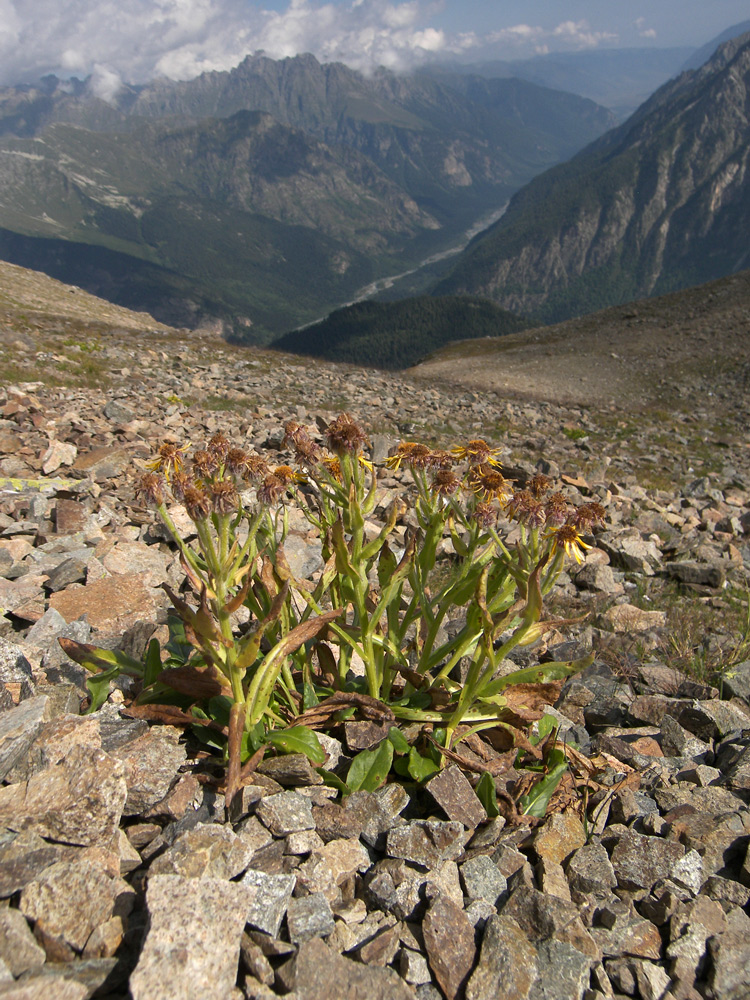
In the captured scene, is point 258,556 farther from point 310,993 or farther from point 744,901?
point 744,901

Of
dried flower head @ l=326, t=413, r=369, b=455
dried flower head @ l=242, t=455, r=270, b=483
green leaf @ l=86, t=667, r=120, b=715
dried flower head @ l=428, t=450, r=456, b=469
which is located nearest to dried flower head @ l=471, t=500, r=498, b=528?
dried flower head @ l=428, t=450, r=456, b=469

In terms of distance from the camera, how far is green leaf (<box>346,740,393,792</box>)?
3.39m

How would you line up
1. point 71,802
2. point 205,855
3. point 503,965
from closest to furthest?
point 503,965 → point 205,855 → point 71,802

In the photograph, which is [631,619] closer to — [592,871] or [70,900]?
[592,871]

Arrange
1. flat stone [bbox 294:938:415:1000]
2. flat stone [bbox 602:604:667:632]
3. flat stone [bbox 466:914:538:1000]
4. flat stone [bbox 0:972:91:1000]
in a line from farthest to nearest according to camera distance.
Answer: flat stone [bbox 602:604:667:632], flat stone [bbox 466:914:538:1000], flat stone [bbox 294:938:415:1000], flat stone [bbox 0:972:91:1000]

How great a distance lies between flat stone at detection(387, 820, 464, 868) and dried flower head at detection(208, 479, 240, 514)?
1950mm

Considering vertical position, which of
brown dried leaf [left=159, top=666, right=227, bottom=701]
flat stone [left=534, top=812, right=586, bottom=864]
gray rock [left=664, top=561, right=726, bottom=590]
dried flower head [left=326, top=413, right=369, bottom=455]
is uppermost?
dried flower head [left=326, top=413, right=369, bottom=455]

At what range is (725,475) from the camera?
60.4 feet

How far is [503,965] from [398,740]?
1.20m

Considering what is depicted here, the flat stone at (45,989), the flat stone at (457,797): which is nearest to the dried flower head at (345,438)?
the flat stone at (457,797)

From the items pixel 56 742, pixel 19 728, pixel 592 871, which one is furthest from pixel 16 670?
pixel 592 871

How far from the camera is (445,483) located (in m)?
3.55

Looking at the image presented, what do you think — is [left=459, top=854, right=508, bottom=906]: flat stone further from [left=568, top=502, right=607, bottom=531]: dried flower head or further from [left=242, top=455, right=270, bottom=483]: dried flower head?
[left=242, top=455, right=270, bottom=483]: dried flower head

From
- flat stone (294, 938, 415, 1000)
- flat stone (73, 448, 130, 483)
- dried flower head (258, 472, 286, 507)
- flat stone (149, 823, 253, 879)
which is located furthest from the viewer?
flat stone (73, 448, 130, 483)
